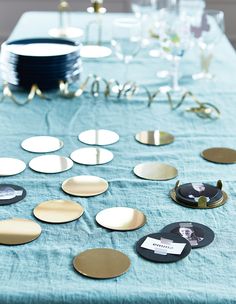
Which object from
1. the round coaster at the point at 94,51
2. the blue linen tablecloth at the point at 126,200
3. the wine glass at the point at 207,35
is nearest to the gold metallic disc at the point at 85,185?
the blue linen tablecloth at the point at 126,200

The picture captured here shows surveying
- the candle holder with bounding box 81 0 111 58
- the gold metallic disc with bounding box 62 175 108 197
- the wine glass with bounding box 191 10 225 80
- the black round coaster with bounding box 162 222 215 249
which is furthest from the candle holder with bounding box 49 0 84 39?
the black round coaster with bounding box 162 222 215 249

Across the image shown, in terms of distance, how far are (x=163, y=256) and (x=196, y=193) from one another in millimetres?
228

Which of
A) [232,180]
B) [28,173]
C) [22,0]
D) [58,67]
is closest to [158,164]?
[232,180]

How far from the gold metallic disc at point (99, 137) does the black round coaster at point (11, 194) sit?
275 millimetres

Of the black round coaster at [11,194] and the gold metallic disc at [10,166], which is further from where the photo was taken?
the gold metallic disc at [10,166]

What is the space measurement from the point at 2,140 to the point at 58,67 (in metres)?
0.40

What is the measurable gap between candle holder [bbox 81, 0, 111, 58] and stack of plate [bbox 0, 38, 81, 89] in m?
0.27

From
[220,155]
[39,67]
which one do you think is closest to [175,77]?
[39,67]

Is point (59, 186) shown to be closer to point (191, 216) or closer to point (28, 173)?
point (28, 173)

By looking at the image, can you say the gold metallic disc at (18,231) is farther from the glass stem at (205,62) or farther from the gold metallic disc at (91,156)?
the glass stem at (205,62)

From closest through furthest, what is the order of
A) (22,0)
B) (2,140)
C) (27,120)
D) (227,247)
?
1. (227,247)
2. (2,140)
3. (27,120)
4. (22,0)

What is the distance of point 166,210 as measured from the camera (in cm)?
118

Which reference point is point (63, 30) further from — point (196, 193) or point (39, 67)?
point (196, 193)

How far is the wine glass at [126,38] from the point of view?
1.81 m
